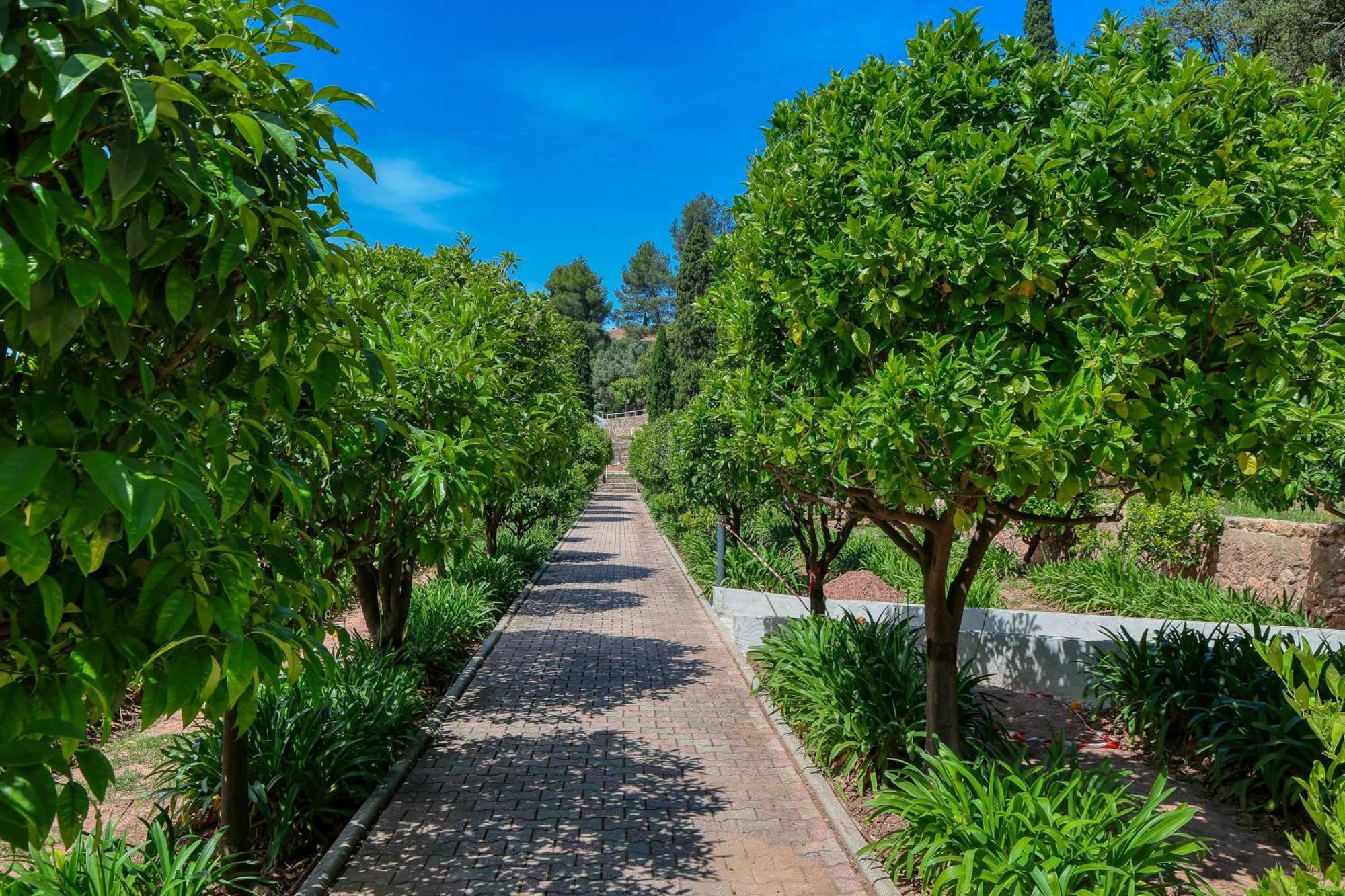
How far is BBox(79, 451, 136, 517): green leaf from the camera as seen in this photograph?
123 cm

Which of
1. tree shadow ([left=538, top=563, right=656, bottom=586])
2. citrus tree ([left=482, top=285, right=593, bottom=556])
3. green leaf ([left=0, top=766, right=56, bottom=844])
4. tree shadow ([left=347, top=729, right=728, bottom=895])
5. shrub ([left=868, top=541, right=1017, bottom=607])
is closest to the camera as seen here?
green leaf ([left=0, top=766, right=56, bottom=844])

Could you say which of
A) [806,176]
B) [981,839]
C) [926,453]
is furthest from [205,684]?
[806,176]

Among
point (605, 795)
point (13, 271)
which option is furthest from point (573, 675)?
point (13, 271)

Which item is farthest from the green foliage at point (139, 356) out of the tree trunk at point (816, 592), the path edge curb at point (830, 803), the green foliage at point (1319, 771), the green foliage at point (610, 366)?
the green foliage at point (610, 366)

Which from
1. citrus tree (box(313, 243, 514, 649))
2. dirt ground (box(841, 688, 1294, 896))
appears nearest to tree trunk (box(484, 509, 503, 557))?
citrus tree (box(313, 243, 514, 649))

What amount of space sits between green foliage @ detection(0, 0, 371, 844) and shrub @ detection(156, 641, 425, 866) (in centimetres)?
265

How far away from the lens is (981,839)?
11.8 ft

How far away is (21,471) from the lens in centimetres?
121

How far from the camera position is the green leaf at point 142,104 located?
1295mm

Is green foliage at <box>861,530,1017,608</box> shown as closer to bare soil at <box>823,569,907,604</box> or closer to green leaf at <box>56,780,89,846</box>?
bare soil at <box>823,569,907,604</box>

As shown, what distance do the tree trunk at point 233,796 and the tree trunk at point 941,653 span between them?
A: 390 centimetres

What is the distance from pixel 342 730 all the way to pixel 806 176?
14.8ft

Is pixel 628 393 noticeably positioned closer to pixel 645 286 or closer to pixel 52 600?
pixel 645 286

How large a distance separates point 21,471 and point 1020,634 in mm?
7945
